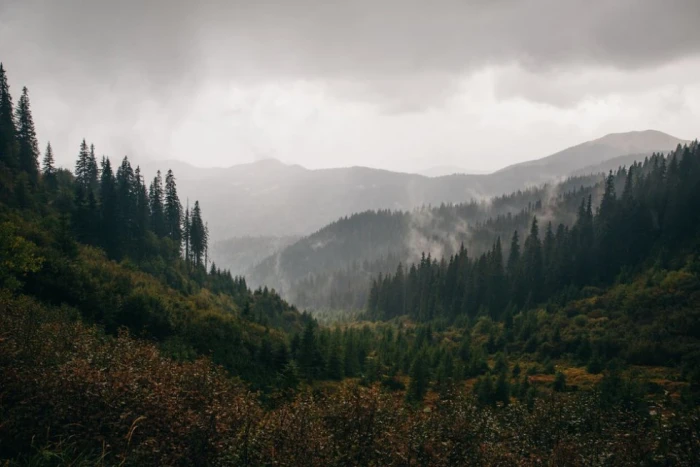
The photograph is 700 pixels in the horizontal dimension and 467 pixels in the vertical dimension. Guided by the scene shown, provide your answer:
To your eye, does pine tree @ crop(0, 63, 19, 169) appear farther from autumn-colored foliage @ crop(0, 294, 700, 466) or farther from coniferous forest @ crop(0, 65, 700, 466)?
autumn-colored foliage @ crop(0, 294, 700, 466)

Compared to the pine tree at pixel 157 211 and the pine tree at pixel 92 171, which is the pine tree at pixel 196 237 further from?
the pine tree at pixel 92 171

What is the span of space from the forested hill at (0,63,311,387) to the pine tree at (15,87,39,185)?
203 mm

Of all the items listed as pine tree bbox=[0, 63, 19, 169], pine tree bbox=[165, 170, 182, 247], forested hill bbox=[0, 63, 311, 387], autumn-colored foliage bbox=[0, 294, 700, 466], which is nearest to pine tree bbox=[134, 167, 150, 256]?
forested hill bbox=[0, 63, 311, 387]

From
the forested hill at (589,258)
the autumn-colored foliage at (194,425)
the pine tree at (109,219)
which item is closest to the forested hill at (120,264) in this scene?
the pine tree at (109,219)

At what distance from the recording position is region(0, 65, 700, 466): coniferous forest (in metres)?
15.5

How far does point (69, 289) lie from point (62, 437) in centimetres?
3737

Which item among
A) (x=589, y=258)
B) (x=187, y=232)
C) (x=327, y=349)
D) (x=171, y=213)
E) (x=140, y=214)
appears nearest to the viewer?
(x=327, y=349)

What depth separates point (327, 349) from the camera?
67.1m

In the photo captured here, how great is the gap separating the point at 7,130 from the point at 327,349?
248 feet

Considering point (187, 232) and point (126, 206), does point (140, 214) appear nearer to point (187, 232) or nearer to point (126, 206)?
point (126, 206)

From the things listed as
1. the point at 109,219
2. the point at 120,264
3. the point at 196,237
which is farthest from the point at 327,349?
the point at 196,237

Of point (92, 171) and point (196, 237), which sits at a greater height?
point (92, 171)

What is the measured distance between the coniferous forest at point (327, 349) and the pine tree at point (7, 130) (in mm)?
441

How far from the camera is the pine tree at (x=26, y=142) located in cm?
8125
